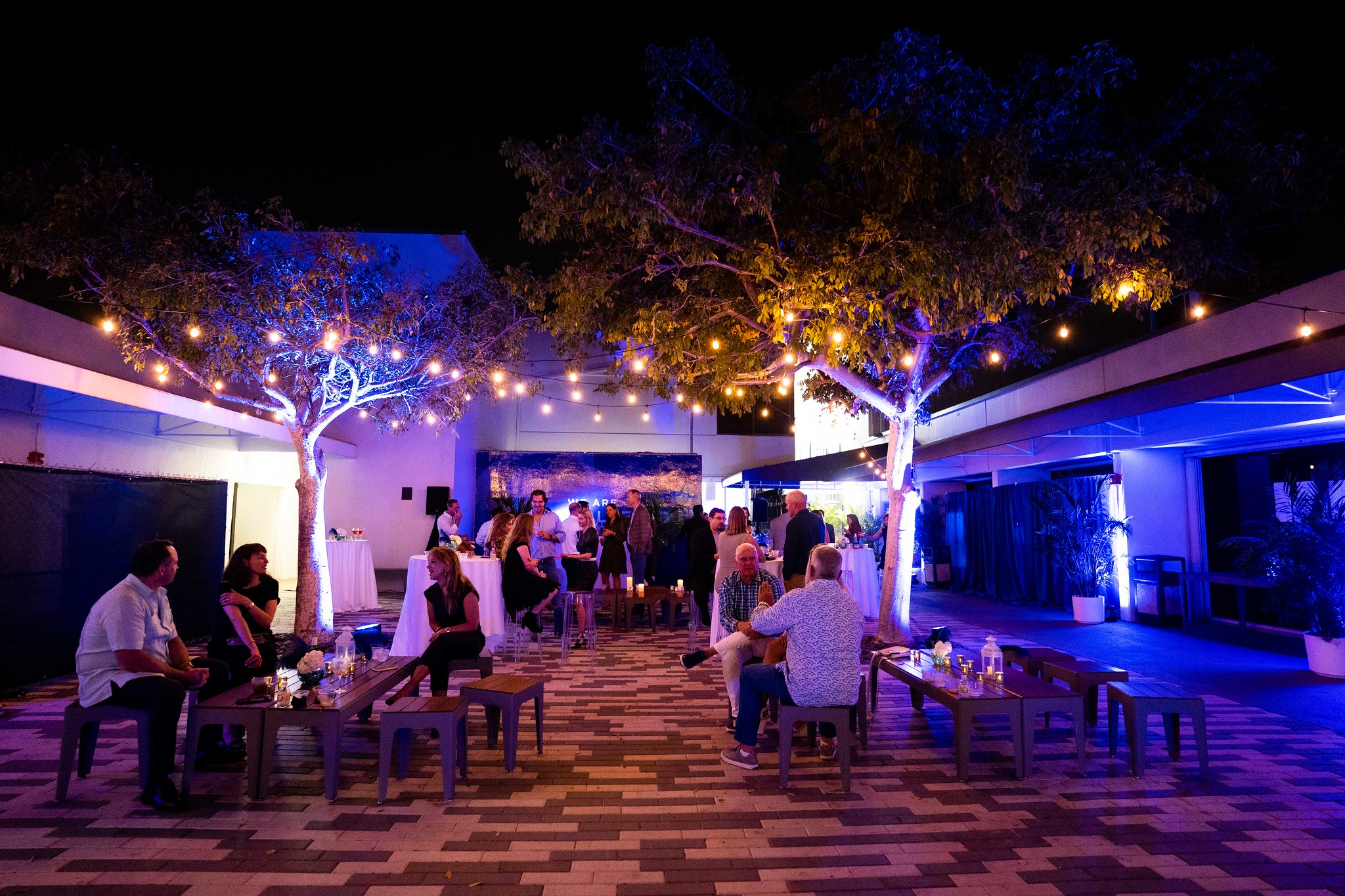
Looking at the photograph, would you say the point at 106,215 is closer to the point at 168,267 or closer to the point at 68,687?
the point at 168,267

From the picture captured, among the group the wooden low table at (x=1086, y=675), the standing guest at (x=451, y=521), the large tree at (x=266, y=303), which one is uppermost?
the large tree at (x=266, y=303)

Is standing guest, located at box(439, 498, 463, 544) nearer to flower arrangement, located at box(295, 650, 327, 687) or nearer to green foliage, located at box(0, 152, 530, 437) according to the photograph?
green foliage, located at box(0, 152, 530, 437)

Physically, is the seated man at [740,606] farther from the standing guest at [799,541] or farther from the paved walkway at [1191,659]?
the paved walkway at [1191,659]

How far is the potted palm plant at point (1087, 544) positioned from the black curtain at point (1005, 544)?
170mm

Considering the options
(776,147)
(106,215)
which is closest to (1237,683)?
(776,147)

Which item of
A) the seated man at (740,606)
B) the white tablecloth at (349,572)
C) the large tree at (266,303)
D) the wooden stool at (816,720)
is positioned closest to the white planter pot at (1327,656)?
the seated man at (740,606)

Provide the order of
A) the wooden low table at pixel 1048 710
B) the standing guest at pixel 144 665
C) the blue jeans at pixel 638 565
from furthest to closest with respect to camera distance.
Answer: the blue jeans at pixel 638 565 → the wooden low table at pixel 1048 710 → the standing guest at pixel 144 665

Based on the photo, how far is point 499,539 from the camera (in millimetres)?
8625

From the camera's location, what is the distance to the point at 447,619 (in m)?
5.38

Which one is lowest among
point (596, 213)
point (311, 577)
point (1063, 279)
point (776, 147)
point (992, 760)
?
point (992, 760)

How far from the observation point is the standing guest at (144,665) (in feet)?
12.5

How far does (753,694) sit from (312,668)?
2514 millimetres

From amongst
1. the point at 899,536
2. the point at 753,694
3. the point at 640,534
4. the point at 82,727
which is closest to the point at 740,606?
the point at 753,694

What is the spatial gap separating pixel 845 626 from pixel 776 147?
480 centimetres
